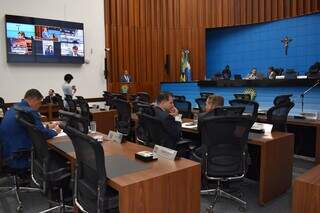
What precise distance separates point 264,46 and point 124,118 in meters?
7.13

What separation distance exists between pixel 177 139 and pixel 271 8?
859 cm

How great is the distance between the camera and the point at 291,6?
998 centimetres

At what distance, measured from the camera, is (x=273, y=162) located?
350cm

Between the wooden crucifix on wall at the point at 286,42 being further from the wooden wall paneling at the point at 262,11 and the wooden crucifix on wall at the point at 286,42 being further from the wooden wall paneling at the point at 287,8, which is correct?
the wooden wall paneling at the point at 262,11

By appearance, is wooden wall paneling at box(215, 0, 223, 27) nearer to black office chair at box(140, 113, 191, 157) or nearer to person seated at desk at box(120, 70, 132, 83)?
person seated at desk at box(120, 70, 132, 83)

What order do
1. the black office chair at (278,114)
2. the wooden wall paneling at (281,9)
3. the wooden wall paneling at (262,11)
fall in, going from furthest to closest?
the wooden wall paneling at (262,11) < the wooden wall paneling at (281,9) < the black office chair at (278,114)

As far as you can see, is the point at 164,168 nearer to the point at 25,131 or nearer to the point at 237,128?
the point at 237,128

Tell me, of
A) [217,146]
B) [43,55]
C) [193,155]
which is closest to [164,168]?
[217,146]

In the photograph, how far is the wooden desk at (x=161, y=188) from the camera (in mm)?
2010

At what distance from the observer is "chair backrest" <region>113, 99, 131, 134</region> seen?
5.47m

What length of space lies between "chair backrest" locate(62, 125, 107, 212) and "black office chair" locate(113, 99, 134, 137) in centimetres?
307

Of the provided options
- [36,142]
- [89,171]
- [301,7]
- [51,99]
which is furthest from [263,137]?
[301,7]

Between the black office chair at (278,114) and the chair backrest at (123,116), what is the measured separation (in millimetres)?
2321

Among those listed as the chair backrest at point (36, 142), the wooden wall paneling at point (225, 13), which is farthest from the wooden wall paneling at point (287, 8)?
the chair backrest at point (36, 142)
